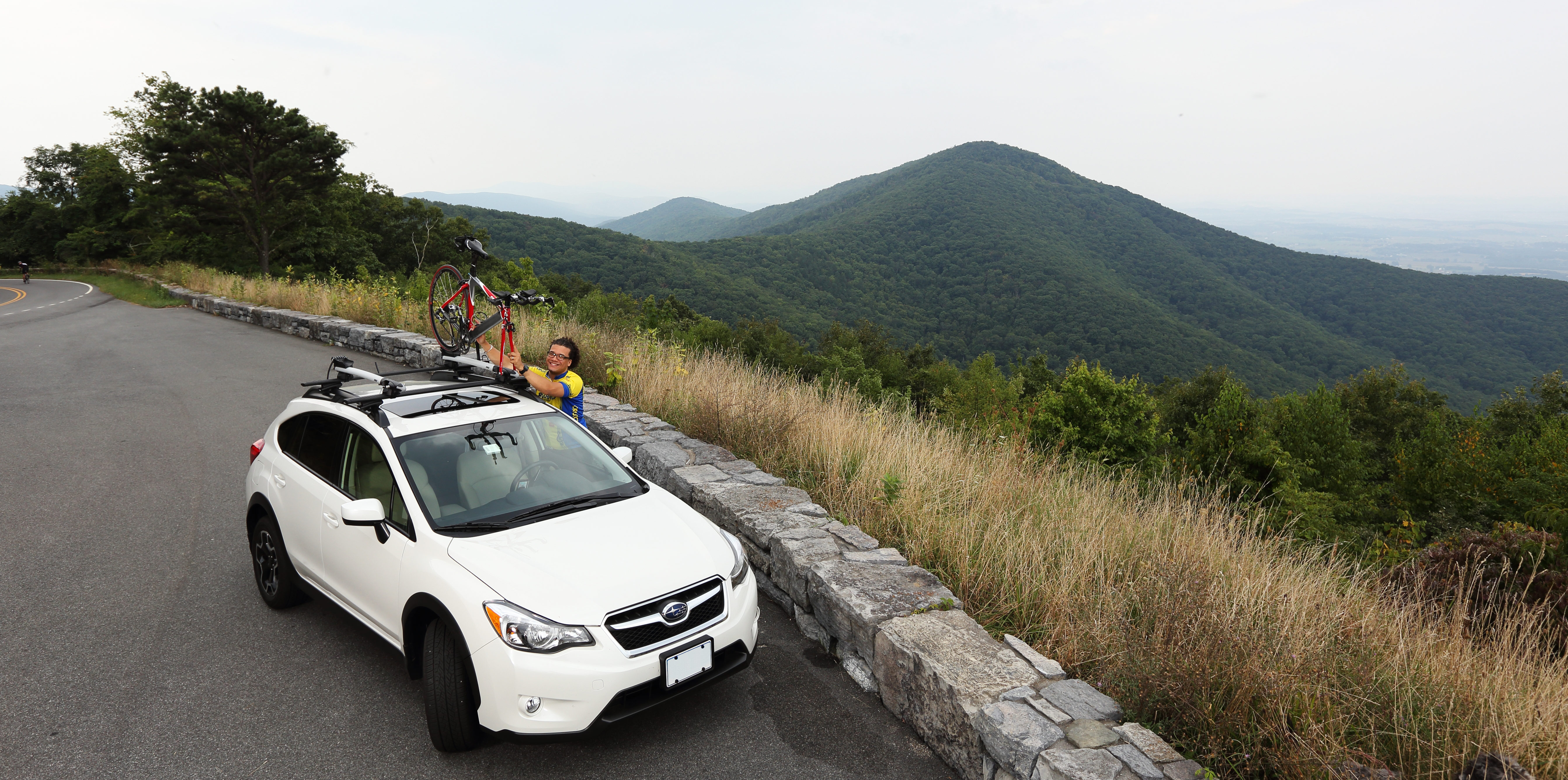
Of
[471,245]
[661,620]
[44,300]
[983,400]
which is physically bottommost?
[983,400]

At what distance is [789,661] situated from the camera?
429 centimetres

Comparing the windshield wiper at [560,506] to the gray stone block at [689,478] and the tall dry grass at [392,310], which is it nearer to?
the gray stone block at [689,478]

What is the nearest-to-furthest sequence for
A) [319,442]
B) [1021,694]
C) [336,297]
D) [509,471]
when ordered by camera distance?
[1021,694] → [509,471] → [319,442] → [336,297]

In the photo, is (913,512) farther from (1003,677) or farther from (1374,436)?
(1374,436)

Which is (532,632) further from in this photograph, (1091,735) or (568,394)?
(568,394)

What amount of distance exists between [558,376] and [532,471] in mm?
1866

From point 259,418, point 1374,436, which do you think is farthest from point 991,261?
point 259,418

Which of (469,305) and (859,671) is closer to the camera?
(859,671)

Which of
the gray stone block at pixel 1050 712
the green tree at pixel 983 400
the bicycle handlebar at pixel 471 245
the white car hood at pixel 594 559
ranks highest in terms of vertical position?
the bicycle handlebar at pixel 471 245

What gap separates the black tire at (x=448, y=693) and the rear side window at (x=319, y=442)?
4.56 ft

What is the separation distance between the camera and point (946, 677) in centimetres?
338

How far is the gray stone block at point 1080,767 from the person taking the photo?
107 inches

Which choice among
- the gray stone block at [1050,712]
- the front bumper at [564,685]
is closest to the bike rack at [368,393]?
the front bumper at [564,685]

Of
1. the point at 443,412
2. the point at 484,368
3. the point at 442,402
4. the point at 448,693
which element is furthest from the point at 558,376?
the point at 448,693
